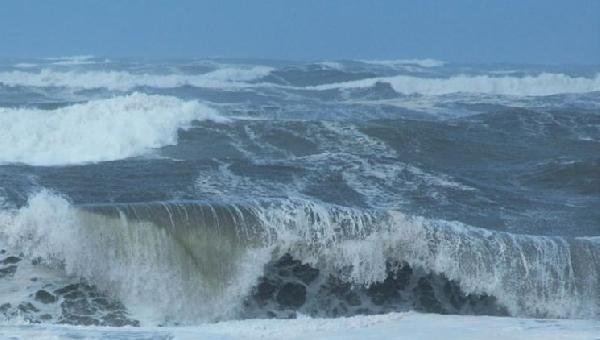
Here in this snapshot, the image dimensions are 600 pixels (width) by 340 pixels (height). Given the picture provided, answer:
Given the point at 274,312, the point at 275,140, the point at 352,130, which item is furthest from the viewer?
the point at 352,130

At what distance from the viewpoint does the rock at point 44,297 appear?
21.3ft

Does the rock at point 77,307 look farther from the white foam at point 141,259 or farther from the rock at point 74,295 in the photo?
the white foam at point 141,259

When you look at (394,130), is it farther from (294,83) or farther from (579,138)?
(294,83)

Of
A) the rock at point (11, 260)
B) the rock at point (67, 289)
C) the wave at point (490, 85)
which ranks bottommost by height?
the rock at point (67, 289)

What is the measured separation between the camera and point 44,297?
652cm

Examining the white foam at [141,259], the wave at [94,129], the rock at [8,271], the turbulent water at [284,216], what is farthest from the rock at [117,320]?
the wave at [94,129]

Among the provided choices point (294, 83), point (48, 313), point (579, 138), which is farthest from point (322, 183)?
point (294, 83)

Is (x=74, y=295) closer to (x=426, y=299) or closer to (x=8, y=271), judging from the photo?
(x=8, y=271)

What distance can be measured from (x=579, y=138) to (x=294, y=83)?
18.9 metres

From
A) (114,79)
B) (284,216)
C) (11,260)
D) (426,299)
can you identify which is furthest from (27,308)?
(114,79)

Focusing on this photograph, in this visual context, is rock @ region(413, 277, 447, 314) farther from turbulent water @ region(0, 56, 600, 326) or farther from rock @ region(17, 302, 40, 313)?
rock @ region(17, 302, 40, 313)

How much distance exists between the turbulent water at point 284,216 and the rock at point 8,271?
0.07ft

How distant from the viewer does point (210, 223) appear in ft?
24.4

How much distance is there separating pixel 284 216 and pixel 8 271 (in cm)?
236
